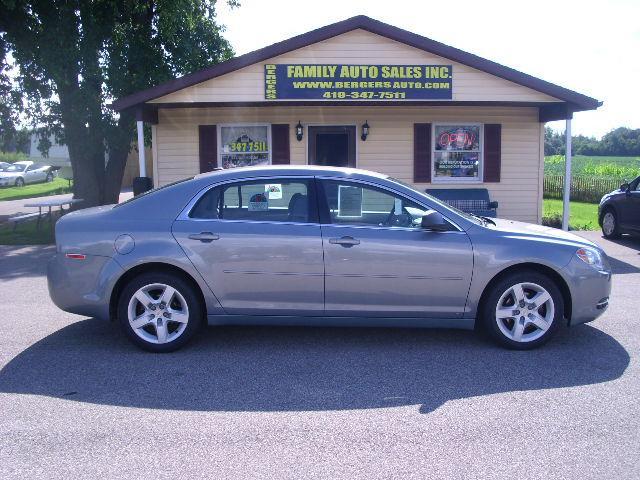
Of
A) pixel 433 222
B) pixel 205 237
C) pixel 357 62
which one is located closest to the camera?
pixel 433 222

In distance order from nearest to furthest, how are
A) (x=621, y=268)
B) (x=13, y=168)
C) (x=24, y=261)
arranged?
(x=621, y=268)
(x=24, y=261)
(x=13, y=168)

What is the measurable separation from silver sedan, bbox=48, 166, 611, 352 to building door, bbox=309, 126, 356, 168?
26.9 feet

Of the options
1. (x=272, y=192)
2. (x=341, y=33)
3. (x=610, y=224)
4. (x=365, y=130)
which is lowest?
(x=610, y=224)

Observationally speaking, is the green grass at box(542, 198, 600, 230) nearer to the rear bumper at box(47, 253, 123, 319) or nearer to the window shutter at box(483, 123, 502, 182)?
the window shutter at box(483, 123, 502, 182)

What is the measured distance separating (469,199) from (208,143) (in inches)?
218

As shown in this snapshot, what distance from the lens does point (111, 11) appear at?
1622 centimetres

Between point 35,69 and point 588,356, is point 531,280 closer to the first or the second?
point 588,356

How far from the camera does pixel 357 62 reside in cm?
1239

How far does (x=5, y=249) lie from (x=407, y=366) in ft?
32.0

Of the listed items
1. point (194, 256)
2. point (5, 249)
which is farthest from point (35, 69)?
point (194, 256)

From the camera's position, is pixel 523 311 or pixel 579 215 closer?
pixel 523 311

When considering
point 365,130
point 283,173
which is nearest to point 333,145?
point 365,130

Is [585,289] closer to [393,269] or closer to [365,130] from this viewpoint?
[393,269]

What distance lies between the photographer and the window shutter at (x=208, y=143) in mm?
13797
